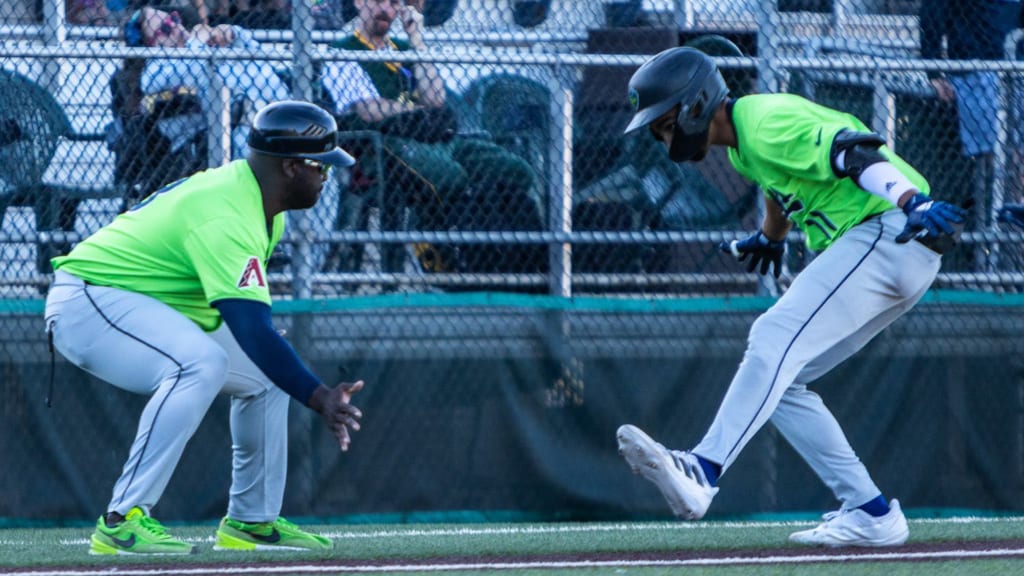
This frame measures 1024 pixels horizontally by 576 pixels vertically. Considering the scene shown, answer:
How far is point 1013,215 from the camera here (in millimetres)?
7406

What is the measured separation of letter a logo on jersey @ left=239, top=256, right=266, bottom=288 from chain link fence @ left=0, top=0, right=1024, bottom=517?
5.88 feet

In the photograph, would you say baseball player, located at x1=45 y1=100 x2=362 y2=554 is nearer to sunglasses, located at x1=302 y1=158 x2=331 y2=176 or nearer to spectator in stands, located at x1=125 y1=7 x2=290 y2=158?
sunglasses, located at x1=302 y1=158 x2=331 y2=176

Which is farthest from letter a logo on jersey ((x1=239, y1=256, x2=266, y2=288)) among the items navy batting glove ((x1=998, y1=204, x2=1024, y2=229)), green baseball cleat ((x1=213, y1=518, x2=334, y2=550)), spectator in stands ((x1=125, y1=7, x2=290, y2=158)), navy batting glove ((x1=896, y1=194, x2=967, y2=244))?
navy batting glove ((x1=998, y1=204, x2=1024, y2=229))

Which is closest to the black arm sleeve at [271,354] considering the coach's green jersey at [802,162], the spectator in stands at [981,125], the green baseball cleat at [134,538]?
the green baseball cleat at [134,538]

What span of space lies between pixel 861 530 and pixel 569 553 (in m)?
1.07

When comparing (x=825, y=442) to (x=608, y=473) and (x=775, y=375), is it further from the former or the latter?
(x=608, y=473)

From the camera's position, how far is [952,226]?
4836mm

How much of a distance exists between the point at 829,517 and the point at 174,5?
3.89m

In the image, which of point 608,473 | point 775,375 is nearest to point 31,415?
point 608,473

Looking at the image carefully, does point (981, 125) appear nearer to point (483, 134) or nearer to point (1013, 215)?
point (1013, 215)

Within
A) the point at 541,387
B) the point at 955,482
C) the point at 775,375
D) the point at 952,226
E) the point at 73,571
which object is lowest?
the point at 955,482

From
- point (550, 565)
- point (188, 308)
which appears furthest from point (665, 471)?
point (188, 308)

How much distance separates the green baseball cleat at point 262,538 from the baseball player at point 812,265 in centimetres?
132

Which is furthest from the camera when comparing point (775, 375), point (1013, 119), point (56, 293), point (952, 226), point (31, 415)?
point (1013, 119)
